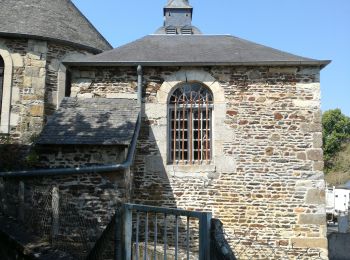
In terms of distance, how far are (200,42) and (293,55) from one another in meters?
2.61

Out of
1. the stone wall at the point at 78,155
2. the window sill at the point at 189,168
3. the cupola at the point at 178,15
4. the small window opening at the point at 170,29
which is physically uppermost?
Result: the cupola at the point at 178,15

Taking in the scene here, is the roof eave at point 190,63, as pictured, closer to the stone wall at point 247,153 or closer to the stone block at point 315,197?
the stone wall at point 247,153

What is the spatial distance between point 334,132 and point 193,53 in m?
37.2

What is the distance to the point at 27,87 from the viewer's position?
1020cm

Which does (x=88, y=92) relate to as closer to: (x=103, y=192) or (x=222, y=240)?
(x=103, y=192)

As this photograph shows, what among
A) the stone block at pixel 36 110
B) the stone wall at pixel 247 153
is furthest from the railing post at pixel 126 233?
the stone block at pixel 36 110

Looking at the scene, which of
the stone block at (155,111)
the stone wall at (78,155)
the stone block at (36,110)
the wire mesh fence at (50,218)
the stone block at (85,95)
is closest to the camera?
the wire mesh fence at (50,218)

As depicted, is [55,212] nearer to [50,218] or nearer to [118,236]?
[50,218]

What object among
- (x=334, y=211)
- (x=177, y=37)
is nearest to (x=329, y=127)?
(x=334, y=211)

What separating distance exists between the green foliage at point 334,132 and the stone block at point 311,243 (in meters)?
33.5

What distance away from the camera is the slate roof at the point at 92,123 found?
771 centimetres

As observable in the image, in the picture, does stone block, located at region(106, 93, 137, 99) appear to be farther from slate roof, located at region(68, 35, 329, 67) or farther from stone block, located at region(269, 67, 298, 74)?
stone block, located at region(269, 67, 298, 74)

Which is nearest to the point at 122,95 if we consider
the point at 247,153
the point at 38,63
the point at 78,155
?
the point at 78,155

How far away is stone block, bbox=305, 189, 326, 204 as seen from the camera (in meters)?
8.86
